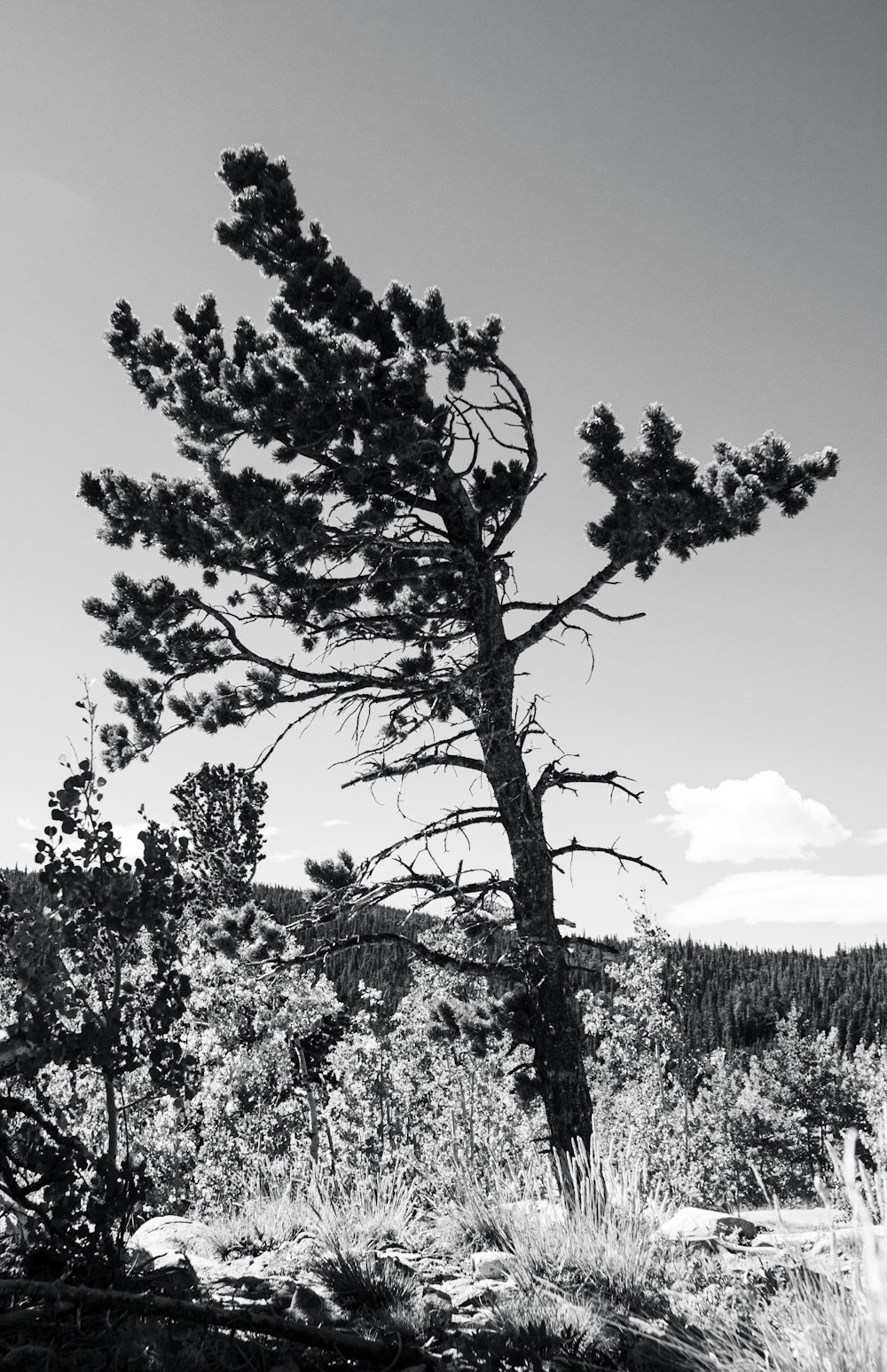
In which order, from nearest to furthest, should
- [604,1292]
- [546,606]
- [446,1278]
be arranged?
[604,1292], [446,1278], [546,606]

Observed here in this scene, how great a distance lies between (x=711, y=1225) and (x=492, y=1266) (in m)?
2.92

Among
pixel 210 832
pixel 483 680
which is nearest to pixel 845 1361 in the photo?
pixel 483 680

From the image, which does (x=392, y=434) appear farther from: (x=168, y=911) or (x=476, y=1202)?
(x=476, y=1202)

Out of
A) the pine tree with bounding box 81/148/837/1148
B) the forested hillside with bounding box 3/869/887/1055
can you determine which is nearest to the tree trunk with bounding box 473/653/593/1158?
the pine tree with bounding box 81/148/837/1148

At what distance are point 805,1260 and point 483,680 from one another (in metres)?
5.31

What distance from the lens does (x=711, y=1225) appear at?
6578mm

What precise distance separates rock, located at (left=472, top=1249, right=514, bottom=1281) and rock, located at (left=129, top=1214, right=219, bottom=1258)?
71.2 inches

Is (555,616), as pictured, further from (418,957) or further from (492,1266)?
(492,1266)

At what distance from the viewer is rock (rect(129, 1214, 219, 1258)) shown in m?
5.25

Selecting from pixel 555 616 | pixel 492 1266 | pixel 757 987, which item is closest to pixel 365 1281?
pixel 492 1266

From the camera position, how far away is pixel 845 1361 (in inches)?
97.3

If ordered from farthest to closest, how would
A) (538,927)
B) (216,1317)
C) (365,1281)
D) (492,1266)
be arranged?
1. (538,927)
2. (492,1266)
3. (365,1281)
4. (216,1317)

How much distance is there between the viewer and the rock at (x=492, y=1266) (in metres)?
4.57

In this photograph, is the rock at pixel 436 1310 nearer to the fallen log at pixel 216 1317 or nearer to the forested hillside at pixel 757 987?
the fallen log at pixel 216 1317
